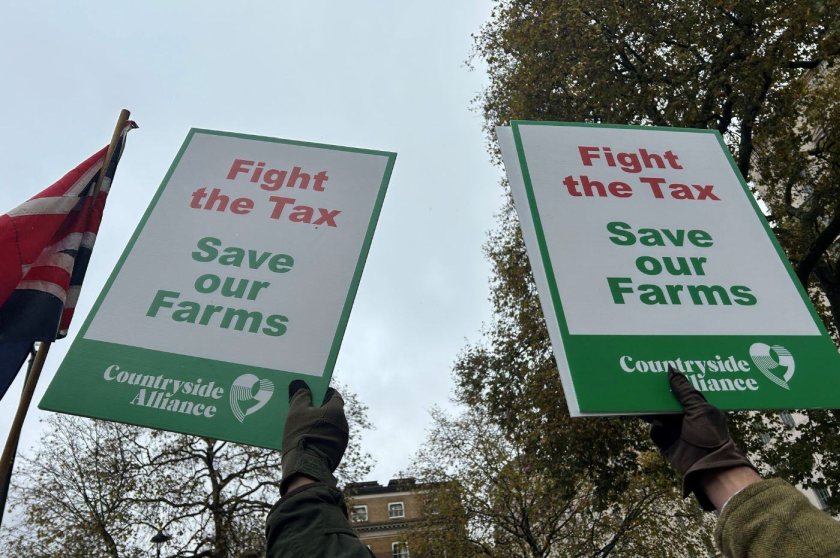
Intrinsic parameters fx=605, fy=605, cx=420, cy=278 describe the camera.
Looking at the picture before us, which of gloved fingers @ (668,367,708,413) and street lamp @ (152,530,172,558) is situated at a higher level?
street lamp @ (152,530,172,558)

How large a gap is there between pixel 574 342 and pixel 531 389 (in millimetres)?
9951

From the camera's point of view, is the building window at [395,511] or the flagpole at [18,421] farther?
the building window at [395,511]

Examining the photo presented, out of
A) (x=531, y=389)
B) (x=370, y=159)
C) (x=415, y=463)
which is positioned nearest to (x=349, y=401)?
(x=415, y=463)

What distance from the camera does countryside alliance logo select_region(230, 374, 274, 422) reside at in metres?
2.44

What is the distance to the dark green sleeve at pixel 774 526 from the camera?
4.03 feet

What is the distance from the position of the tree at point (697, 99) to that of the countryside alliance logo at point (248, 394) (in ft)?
30.9

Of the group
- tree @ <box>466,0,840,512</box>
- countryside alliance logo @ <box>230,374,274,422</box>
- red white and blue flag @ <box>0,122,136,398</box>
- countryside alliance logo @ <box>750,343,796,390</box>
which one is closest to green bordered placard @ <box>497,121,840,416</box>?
countryside alliance logo @ <box>750,343,796,390</box>

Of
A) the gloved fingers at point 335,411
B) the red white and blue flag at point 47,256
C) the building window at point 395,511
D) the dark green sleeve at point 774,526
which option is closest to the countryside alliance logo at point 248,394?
the gloved fingers at point 335,411

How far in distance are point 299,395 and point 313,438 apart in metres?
0.29

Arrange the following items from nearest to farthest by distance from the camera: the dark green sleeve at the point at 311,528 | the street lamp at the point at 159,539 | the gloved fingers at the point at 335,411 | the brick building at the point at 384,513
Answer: the dark green sleeve at the point at 311,528 → the gloved fingers at the point at 335,411 → the street lamp at the point at 159,539 → the brick building at the point at 384,513

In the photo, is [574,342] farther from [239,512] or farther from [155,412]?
[239,512]

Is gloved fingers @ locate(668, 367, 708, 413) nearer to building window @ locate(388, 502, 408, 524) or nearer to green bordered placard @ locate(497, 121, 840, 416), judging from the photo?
green bordered placard @ locate(497, 121, 840, 416)

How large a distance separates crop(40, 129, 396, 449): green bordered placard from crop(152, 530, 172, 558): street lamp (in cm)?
1726

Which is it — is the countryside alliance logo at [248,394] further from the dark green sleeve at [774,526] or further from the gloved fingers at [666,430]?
the dark green sleeve at [774,526]
